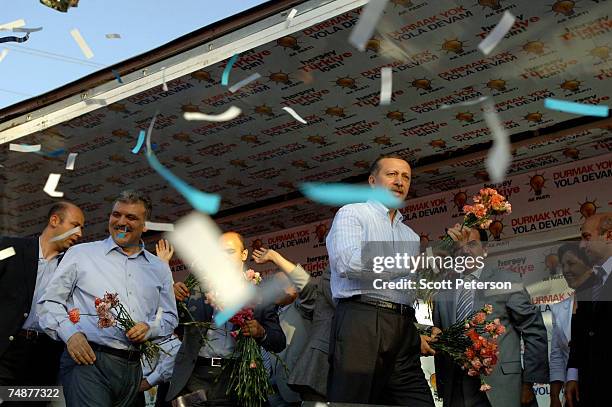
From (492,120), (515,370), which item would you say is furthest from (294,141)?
(515,370)

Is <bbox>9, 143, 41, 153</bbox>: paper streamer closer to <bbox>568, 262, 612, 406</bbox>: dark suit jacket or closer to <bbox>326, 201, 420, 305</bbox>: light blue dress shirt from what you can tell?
<bbox>326, 201, 420, 305</bbox>: light blue dress shirt

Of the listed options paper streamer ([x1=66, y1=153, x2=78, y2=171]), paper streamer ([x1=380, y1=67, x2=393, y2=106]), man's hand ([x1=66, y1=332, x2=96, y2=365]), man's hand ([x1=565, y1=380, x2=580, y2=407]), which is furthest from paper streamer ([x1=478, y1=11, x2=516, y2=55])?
paper streamer ([x1=66, y1=153, x2=78, y2=171])

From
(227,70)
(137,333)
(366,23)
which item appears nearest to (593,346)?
(366,23)

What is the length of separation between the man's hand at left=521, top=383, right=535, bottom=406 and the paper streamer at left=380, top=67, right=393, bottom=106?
211cm

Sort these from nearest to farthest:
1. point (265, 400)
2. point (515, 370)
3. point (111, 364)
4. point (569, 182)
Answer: point (111, 364) → point (515, 370) → point (265, 400) → point (569, 182)

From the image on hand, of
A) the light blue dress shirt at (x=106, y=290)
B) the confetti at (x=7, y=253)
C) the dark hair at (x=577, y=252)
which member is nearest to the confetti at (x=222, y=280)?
the light blue dress shirt at (x=106, y=290)

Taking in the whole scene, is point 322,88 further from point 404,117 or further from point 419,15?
point 419,15

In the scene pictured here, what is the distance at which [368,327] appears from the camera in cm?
471

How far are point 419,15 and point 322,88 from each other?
1213 millimetres

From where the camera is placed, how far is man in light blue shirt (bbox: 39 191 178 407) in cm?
512

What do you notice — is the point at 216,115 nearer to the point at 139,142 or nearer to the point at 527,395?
the point at 139,142

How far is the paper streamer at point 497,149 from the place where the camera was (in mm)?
6902

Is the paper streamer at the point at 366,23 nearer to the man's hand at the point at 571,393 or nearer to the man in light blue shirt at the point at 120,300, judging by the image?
the man in light blue shirt at the point at 120,300

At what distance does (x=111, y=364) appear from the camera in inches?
205
